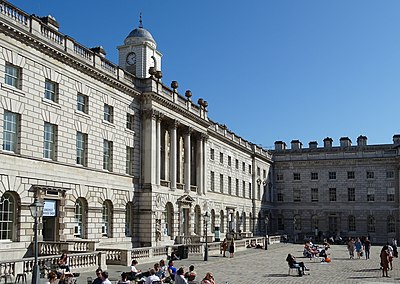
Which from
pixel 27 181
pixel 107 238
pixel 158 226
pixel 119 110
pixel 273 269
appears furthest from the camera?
pixel 158 226

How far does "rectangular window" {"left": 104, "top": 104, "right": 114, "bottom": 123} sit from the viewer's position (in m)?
38.2

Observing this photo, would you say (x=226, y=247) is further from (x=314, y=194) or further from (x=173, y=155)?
(x=314, y=194)

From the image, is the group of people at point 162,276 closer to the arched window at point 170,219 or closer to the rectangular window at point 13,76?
the rectangular window at point 13,76

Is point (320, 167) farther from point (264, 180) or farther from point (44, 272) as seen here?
point (44, 272)

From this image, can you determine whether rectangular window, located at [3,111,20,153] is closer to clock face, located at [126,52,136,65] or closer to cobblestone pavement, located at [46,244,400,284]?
cobblestone pavement, located at [46,244,400,284]

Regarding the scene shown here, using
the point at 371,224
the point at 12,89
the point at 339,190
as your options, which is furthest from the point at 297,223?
the point at 12,89

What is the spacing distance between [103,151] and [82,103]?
4.04 m

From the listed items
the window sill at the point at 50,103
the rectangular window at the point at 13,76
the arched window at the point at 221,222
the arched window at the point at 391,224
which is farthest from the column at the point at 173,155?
the arched window at the point at 391,224

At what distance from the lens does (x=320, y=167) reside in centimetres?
8269

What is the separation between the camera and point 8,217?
28.2m

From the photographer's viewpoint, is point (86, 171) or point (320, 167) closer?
point (86, 171)

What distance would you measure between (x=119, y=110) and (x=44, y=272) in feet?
57.2

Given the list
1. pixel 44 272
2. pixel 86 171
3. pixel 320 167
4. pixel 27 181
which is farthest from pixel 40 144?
pixel 320 167

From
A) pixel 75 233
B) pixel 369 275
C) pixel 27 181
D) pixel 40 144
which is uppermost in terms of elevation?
pixel 40 144
